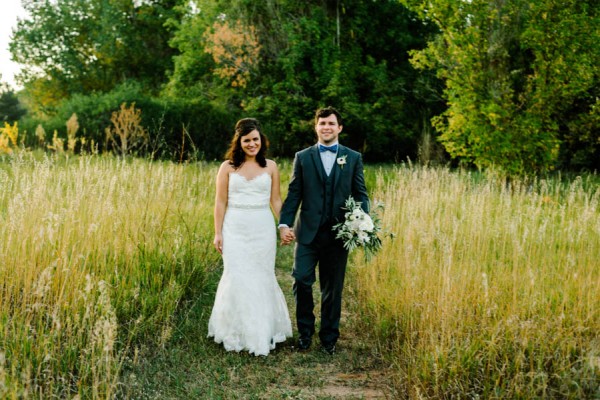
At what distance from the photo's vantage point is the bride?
4852 millimetres

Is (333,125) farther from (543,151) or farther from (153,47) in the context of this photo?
(153,47)

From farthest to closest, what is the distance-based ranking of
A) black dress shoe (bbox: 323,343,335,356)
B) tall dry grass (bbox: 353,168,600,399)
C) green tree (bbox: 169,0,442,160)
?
green tree (bbox: 169,0,442,160) → black dress shoe (bbox: 323,343,335,356) → tall dry grass (bbox: 353,168,600,399)

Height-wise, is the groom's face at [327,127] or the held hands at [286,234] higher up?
the groom's face at [327,127]

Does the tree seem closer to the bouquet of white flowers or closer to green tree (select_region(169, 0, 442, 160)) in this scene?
green tree (select_region(169, 0, 442, 160))

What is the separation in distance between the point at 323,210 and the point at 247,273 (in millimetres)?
868

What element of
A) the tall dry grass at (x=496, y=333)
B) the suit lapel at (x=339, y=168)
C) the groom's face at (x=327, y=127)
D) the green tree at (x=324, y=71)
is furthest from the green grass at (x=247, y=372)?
the green tree at (x=324, y=71)

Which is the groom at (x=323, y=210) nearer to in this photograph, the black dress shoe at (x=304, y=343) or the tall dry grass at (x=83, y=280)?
the black dress shoe at (x=304, y=343)

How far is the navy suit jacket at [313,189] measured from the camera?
480cm

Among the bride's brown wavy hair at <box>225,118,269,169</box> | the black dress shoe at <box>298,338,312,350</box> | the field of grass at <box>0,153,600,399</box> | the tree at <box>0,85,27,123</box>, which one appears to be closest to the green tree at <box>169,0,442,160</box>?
the field of grass at <box>0,153,600,399</box>

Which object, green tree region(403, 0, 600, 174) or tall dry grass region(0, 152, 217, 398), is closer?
tall dry grass region(0, 152, 217, 398)

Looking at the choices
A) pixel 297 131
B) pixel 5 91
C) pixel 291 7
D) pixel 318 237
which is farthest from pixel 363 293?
pixel 5 91

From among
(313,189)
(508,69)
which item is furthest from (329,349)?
(508,69)

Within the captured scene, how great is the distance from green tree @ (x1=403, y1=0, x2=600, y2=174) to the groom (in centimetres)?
668

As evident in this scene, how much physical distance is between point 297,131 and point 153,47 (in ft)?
49.7
